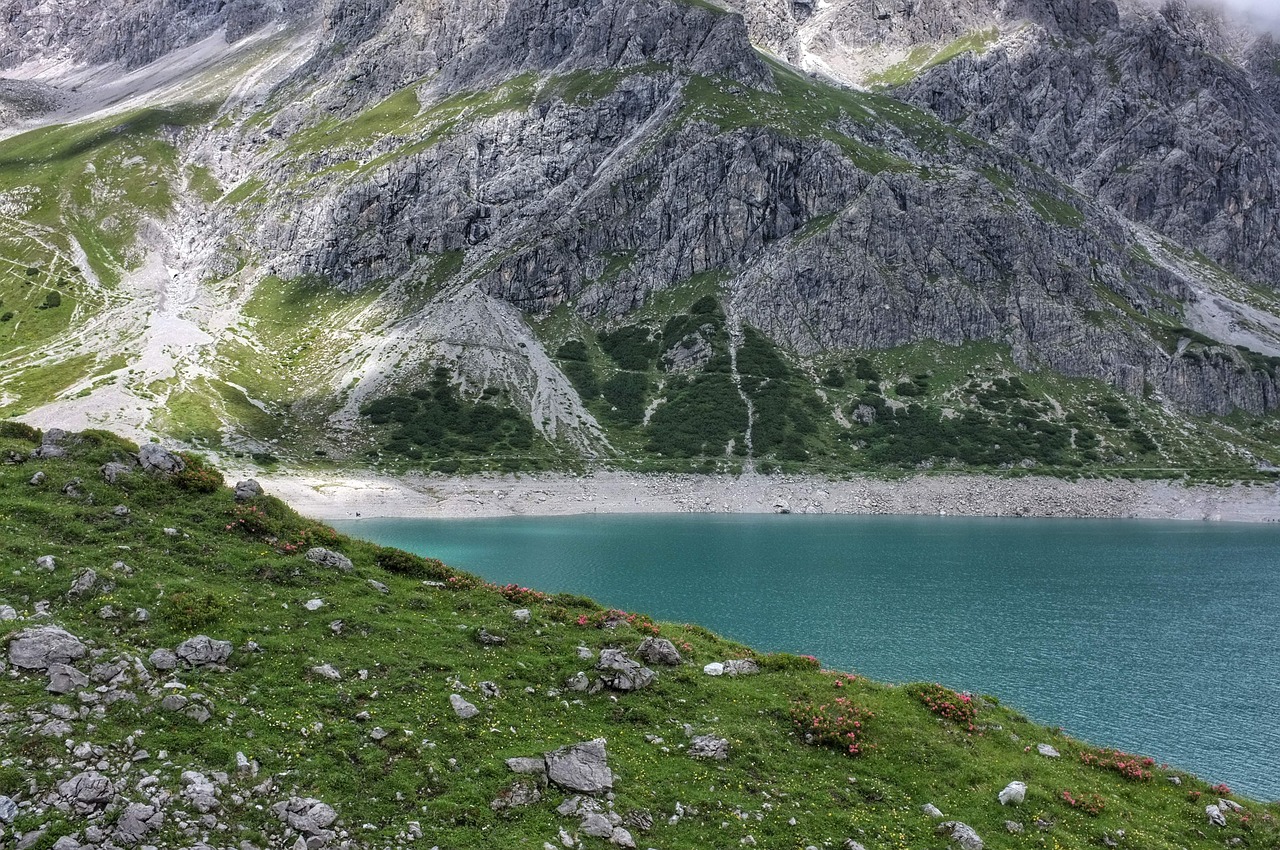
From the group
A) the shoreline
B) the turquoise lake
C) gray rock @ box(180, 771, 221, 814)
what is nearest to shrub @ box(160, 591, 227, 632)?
gray rock @ box(180, 771, 221, 814)

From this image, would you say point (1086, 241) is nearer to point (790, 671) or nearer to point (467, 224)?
point (467, 224)

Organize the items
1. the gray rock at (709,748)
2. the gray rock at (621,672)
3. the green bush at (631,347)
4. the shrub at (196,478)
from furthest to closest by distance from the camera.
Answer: the green bush at (631,347), the shrub at (196,478), the gray rock at (621,672), the gray rock at (709,748)

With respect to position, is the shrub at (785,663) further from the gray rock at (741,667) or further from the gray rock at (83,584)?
the gray rock at (83,584)

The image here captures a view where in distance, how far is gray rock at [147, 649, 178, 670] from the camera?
15883mm

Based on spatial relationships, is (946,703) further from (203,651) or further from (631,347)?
(631,347)

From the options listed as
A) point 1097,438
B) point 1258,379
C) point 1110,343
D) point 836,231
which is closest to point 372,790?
point 1097,438

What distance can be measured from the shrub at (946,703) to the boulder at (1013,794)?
3.09 m

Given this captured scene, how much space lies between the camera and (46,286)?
530 ft

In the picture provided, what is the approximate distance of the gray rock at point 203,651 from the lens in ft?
54.1

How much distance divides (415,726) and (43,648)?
7.86 metres

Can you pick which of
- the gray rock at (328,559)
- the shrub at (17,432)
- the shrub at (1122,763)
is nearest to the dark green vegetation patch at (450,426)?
the shrub at (17,432)

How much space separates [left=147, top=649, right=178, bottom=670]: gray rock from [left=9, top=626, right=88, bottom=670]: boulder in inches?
49.4

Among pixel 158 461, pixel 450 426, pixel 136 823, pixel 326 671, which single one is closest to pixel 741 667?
pixel 326 671

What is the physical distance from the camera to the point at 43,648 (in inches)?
594
